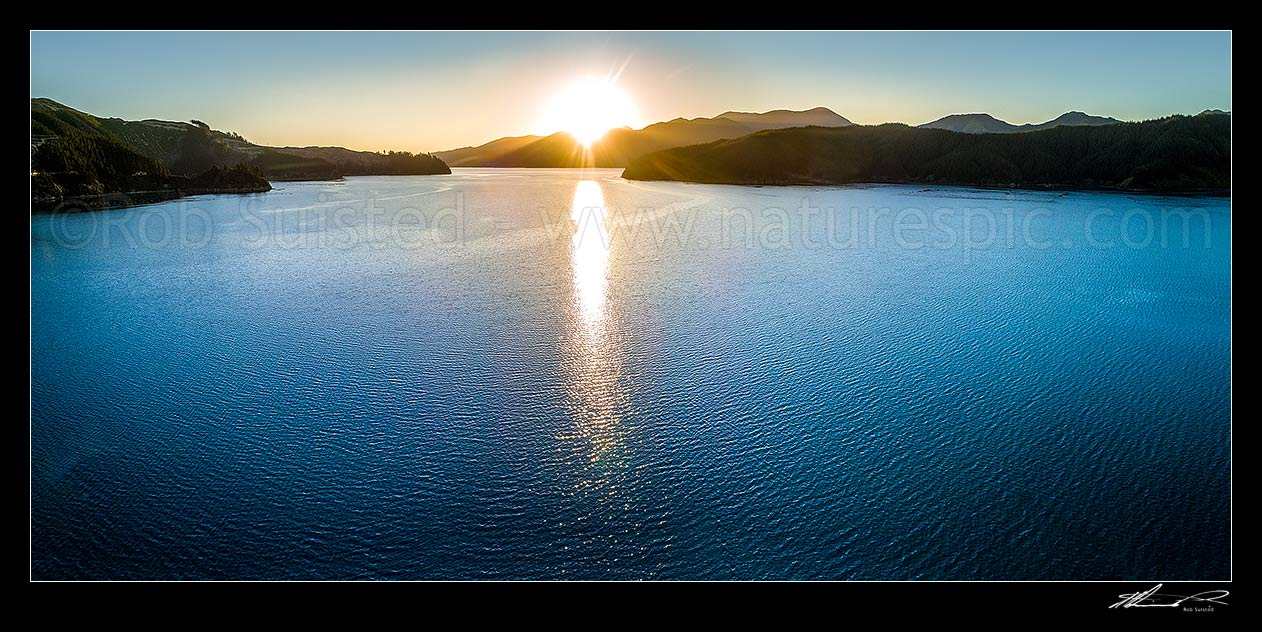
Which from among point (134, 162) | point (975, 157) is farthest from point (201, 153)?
point (975, 157)

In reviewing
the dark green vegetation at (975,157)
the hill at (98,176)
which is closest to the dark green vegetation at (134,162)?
the hill at (98,176)

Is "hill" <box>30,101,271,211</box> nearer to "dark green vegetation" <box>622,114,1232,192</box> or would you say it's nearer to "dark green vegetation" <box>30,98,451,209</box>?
"dark green vegetation" <box>30,98,451,209</box>

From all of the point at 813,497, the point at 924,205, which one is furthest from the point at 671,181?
the point at 813,497

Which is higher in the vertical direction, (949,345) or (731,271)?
(731,271)

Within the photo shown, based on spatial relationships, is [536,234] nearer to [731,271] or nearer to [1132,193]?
[731,271]

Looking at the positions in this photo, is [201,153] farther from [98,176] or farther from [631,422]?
[631,422]
